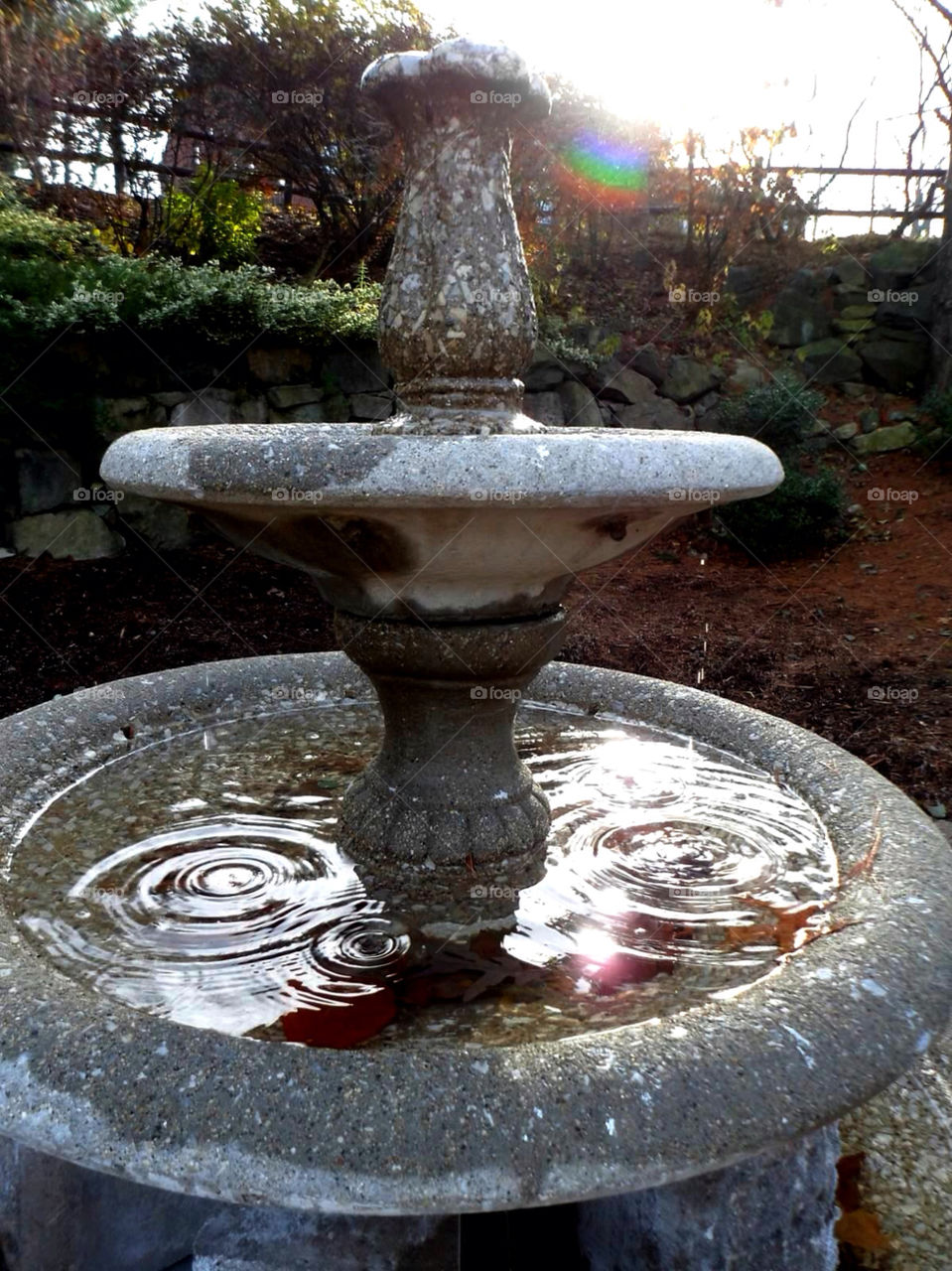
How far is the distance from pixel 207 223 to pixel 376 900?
771cm

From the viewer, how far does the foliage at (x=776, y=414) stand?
916 cm

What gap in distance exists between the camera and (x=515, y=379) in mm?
2412

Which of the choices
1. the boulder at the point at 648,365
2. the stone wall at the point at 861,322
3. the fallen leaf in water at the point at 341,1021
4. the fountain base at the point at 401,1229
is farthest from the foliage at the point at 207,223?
the fountain base at the point at 401,1229

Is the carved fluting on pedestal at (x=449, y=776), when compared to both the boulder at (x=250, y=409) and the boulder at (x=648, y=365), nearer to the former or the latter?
the boulder at (x=250, y=409)

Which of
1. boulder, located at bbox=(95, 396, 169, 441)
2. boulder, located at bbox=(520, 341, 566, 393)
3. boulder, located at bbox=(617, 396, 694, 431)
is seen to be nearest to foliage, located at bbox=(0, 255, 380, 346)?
boulder, located at bbox=(95, 396, 169, 441)

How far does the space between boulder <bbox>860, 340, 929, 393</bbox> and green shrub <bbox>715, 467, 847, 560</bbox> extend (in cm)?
273

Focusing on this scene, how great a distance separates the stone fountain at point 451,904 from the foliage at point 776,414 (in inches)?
265

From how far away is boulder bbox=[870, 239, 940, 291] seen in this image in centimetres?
1100

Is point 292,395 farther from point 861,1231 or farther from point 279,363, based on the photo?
point 861,1231

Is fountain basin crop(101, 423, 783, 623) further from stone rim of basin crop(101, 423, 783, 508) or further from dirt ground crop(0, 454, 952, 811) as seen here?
dirt ground crop(0, 454, 952, 811)

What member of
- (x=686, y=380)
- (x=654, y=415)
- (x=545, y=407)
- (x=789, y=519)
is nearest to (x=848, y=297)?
(x=686, y=380)

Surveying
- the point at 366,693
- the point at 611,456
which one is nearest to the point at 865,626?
the point at 366,693

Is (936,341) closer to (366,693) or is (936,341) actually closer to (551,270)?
(551,270)

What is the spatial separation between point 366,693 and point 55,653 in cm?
304
